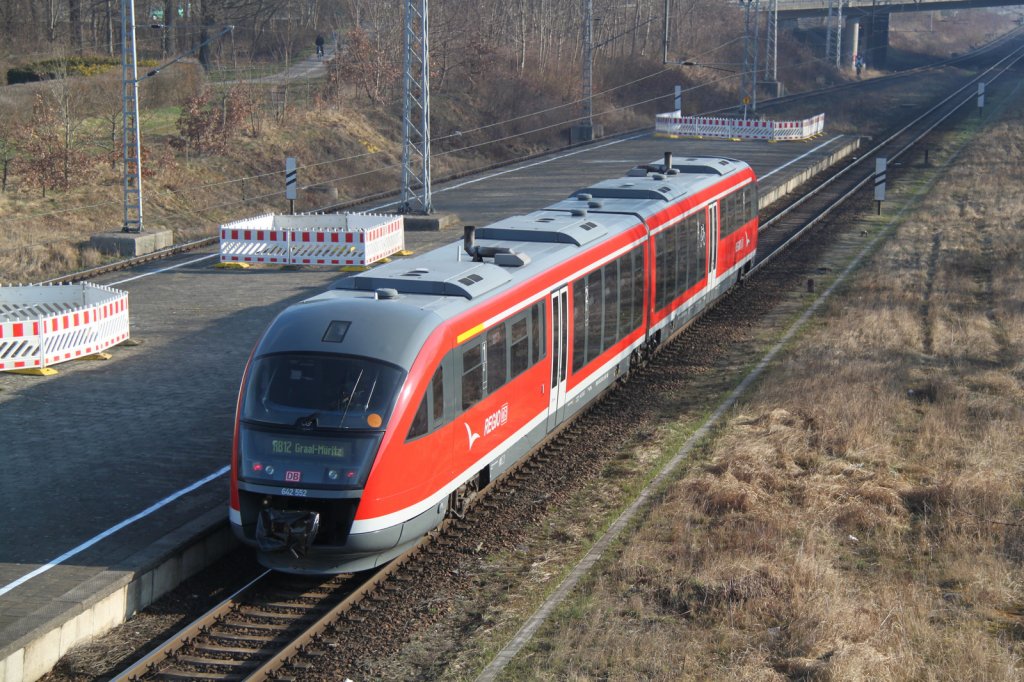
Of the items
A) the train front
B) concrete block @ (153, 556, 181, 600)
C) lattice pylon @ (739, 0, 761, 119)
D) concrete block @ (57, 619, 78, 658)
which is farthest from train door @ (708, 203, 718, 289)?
lattice pylon @ (739, 0, 761, 119)

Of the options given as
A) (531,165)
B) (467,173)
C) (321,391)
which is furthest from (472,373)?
(531,165)

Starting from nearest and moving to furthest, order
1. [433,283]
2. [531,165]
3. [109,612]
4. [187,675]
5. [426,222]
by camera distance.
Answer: [187,675] < [109,612] < [433,283] < [426,222] < [531,165]

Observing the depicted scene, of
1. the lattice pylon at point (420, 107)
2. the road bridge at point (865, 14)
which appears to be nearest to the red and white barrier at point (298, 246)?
the lattice pylon at point (420, 107)

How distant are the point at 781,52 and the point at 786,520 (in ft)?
331

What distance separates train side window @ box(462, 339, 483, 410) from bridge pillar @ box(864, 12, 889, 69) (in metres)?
119

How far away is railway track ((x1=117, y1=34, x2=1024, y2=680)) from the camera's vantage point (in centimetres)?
991

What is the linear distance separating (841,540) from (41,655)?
25.5 feet

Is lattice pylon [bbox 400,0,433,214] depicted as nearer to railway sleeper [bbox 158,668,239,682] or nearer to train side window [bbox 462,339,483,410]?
train side window [bbox 462,339,483,410]

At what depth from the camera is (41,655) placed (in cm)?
974

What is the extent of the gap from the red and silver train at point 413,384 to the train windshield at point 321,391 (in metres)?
0.01

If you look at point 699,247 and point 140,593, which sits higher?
point 699,247

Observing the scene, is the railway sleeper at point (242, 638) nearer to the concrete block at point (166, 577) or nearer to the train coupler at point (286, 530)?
the train coupler at point (286, 530)

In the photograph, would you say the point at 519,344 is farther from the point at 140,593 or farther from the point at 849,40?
the point at 849,40

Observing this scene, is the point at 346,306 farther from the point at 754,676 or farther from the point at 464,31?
the point at 464,31
